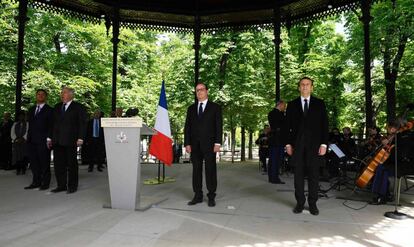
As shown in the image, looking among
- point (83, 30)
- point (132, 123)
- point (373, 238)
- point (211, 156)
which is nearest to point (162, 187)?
point (211, 156)

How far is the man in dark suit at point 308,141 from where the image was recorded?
16.0 feet

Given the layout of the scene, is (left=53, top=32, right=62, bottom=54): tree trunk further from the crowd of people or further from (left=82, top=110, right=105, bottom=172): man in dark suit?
the crowd of people

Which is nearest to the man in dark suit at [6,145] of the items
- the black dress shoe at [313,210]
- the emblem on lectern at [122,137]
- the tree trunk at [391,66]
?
the emblem on lectern at [122,137]

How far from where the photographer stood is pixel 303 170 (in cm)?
496

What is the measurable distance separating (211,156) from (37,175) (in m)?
3.66

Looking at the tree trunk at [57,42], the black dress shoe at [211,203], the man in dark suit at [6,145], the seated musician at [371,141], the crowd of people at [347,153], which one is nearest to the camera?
the crowd of people at [347,153]

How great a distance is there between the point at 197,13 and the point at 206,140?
6868 mm

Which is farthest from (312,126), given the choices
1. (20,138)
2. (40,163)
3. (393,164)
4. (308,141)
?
(20,138)

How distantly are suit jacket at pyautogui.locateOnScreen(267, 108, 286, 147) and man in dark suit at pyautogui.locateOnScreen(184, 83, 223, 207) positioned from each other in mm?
2506

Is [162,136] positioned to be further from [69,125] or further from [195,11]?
[195,11]

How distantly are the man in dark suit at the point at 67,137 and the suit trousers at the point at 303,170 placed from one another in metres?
3.78

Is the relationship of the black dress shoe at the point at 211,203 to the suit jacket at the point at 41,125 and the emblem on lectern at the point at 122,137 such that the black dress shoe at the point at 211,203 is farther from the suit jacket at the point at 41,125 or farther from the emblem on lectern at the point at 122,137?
the suit jacket at the point at 41,125

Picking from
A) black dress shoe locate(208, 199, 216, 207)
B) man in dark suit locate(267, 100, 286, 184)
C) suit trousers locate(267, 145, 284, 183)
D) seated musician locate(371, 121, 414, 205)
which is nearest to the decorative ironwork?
man in dark suit locate(267, 100, 286, 184)

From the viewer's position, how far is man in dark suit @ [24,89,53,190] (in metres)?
6.64
